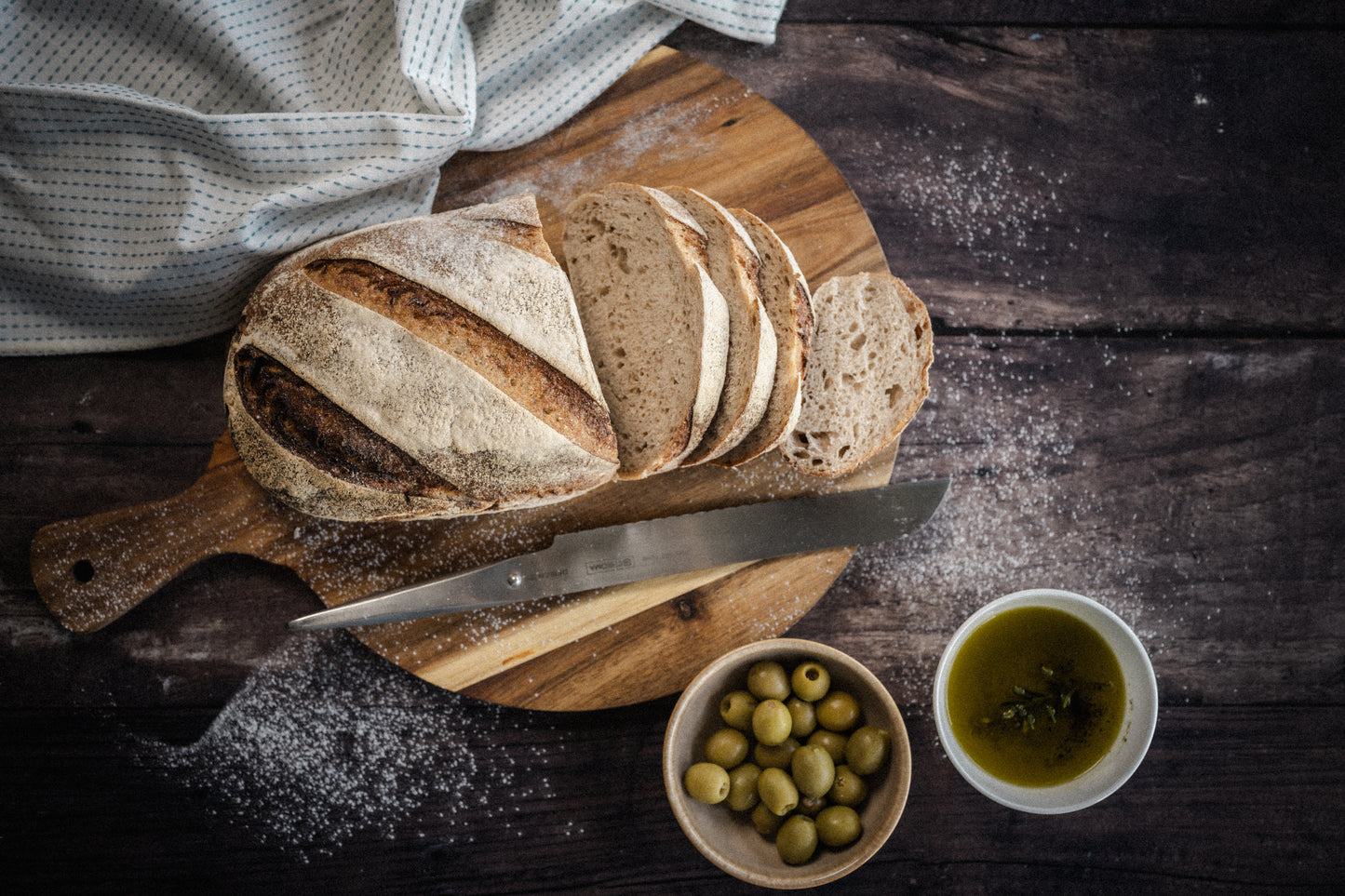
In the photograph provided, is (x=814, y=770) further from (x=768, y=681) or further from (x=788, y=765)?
(x=768, y=681)

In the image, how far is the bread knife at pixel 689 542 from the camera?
1.81 metres

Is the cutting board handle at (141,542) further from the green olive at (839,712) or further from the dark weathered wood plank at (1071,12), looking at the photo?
the dark weathered wood plank at (1071,12)

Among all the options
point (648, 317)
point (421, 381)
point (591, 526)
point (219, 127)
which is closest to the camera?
point (421, 381)

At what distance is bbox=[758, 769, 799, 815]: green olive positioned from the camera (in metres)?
1.71

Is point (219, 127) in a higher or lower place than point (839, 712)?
higher

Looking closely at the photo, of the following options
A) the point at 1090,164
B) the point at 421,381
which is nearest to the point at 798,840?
the point at 421,381

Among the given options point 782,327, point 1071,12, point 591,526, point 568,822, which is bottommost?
point 568,822

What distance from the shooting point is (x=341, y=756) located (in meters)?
2.01

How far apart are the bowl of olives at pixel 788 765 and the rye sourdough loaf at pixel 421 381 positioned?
0.66 metres

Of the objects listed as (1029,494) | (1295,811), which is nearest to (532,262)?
(1029,494)

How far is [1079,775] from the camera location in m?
1.76

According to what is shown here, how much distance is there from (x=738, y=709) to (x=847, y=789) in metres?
0.31

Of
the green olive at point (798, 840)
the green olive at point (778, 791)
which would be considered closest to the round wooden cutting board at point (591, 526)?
the green olive at point (778, 791)

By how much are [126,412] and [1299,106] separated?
3425 millimetres
